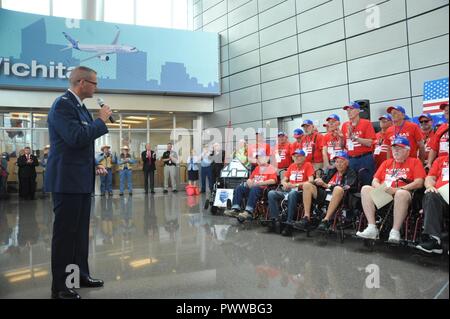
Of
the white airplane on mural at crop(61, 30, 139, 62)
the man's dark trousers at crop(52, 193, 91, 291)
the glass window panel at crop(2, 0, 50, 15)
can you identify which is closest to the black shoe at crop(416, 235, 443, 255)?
the man's dark trousers at crop(52, 193, 91, 291)

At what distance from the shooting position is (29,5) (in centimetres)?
1038

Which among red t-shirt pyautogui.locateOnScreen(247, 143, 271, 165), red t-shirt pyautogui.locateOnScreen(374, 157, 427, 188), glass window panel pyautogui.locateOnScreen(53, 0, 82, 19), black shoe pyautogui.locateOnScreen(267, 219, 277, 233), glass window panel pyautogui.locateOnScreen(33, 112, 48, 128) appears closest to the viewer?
red t-shirt pyautogui.locateOnScreen(374, 157, 427, 188)

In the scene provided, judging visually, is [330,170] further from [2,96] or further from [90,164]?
[2,96]

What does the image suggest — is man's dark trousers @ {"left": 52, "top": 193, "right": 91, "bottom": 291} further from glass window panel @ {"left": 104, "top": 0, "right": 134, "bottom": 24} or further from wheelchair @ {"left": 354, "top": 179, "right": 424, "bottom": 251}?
glass window panel @ {"left": 104, "top": 0, "right": 134, "bottom": 24}

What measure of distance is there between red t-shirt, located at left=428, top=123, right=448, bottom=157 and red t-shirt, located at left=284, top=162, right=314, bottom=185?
4.72 feet

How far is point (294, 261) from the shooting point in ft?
10.2

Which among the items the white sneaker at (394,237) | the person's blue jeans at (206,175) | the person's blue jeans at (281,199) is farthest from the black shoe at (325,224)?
the person's blue jeans at (206,175)

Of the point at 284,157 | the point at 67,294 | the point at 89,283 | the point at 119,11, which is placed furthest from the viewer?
the point at 119,11

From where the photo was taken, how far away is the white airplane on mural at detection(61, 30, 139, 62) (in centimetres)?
989

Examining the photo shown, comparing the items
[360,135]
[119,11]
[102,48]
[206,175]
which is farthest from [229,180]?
[119,11]

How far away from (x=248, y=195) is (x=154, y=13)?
9335mm

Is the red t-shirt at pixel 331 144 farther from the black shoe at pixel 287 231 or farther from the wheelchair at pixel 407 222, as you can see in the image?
the wheelchair at pixel 407 222

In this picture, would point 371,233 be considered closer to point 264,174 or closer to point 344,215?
point 344,215
